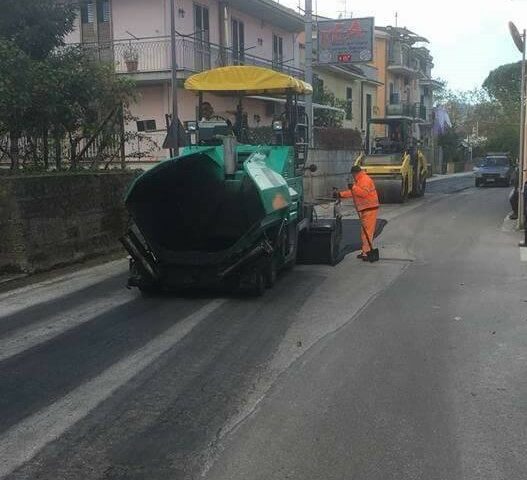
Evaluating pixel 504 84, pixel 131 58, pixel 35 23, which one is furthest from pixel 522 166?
pixel 504 84

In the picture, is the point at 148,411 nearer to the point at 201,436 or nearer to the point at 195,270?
the point at 201,436

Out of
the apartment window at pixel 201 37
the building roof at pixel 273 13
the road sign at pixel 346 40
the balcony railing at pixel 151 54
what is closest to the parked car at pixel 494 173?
the road sign at pixel 346 40

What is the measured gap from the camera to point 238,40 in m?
26.5

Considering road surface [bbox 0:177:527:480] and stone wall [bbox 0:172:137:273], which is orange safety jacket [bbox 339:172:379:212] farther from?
stone wall [bbox 0:172:137:273]

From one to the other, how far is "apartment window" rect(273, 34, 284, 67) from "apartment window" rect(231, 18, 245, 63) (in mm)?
2989

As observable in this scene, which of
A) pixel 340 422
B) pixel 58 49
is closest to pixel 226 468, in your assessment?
pixel 340 422

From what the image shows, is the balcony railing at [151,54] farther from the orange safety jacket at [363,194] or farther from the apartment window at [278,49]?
the orange safety jacket at [363,194]

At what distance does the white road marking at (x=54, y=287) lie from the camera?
8.37m

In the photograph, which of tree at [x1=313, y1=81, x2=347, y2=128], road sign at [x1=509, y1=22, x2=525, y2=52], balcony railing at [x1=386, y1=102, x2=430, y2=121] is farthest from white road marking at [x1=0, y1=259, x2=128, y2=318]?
balcony railing at [x1=386, y1=102, x2=430, y2=121]

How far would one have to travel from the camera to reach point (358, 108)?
141 ft

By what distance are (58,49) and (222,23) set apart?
1281 centimetres

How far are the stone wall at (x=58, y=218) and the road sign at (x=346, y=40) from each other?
58.1 feet

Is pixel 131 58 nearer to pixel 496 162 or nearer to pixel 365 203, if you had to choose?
pixel 365 203

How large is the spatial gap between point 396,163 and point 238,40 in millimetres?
8093
